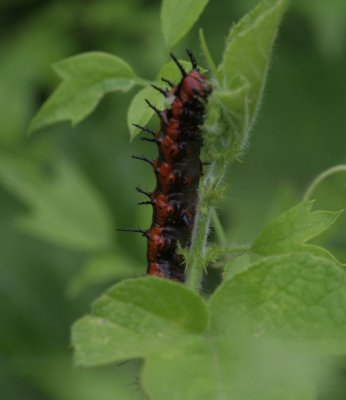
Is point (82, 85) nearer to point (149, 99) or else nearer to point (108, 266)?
point (149, 99)

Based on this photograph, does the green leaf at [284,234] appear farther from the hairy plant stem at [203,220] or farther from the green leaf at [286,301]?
the green leaf at [286,301]

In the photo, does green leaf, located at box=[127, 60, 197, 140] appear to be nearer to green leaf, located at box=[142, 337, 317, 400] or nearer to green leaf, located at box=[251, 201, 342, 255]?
green leaf, located at box=[251, 201, 342, 255]

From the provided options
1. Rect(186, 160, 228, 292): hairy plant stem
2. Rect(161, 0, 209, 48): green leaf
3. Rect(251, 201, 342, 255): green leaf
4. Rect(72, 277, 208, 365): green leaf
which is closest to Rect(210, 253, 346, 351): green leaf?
Rect(72, 277, 208, 365): green leaf

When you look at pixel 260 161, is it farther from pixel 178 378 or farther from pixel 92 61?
pixel 178 378

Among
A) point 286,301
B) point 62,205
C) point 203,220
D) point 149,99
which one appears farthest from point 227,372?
point 62,205

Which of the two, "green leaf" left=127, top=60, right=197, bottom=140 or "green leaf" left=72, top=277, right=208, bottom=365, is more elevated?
"green leaf" left=127, top=60, right=197, bottom=140

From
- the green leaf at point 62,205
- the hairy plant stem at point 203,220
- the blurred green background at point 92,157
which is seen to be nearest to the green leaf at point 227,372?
the hairy plant stem at point 203,220
